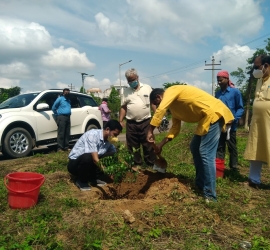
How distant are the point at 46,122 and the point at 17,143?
3.35ft

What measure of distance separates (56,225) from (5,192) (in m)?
1.46

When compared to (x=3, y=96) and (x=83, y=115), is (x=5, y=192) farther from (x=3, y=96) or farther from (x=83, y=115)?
(x=3, y=96)

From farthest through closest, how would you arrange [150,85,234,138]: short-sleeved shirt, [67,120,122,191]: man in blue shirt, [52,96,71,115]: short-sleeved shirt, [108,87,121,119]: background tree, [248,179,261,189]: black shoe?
[108,87,121,119]: background tree < [52,96,71,115]: short-sleeved shirt < [248,179,261,189]: black shoe < [67,120,122,191]: man in blue shirt < [150,85,234,138]: short-sleeved shirt

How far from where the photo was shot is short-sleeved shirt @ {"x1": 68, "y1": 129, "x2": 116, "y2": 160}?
468 cm

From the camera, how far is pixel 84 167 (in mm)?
4727

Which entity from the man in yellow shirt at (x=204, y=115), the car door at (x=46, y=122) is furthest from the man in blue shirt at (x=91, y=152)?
the car door at (x=46, y=122)

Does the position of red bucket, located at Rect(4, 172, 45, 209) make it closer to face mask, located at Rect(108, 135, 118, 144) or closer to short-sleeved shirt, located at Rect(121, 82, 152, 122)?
face mask, located at Rect(108, 135, 118, 144)

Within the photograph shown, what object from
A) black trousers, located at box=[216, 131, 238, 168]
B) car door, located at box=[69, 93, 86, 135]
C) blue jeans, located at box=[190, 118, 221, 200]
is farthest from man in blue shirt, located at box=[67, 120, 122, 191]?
car door, located at box=[69, 93, 86, 135]

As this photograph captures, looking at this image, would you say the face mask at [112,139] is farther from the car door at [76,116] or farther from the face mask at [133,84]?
the car door at [76,116]

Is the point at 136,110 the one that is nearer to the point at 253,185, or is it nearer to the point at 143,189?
the point at 143,189

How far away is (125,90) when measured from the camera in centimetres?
592

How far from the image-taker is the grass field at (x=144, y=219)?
120 inches

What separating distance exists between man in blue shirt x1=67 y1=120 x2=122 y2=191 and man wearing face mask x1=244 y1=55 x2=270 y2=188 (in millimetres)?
2072

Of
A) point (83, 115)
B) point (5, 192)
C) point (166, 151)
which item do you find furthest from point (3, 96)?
point (5, 192)
